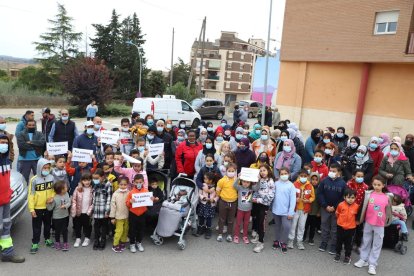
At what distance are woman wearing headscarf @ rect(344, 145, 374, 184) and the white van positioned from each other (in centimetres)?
1358

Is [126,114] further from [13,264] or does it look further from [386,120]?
[13,264]

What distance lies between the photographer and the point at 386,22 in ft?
61.4

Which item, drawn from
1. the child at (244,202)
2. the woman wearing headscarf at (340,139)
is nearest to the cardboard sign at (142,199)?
the child at (244,202)

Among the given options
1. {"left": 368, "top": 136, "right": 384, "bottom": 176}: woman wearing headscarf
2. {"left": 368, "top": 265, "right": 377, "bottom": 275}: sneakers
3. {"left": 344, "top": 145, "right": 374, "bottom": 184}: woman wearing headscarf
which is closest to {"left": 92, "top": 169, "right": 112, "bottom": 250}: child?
{"left": 368, "top": 265, "right": 377, "bottom": 275}: sneakers

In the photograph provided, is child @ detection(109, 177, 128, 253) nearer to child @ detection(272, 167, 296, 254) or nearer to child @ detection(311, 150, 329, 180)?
child @ detection(272, 167, 296, 254)

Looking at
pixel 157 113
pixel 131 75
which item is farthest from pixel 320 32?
pixel 131 75

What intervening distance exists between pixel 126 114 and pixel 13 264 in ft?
86.3

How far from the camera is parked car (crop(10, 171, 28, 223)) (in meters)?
5.55

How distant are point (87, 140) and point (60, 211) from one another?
2.26m

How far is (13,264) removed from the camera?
16.2ft

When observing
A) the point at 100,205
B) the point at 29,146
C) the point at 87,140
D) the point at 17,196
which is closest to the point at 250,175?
the point at 100,205

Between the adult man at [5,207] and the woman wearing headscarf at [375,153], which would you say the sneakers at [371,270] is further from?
the adult man at [5,207]

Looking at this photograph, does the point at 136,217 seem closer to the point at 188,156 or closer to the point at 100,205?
the point at 100,205

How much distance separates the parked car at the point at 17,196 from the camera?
18.2 feet
